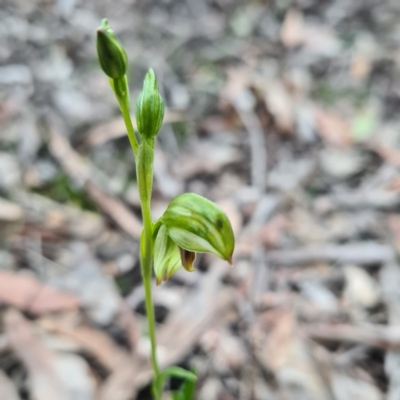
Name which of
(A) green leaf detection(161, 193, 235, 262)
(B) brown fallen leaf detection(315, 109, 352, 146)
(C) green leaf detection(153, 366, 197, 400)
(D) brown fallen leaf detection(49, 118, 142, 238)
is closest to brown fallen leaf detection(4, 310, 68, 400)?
(C) green leaf detection(153, 366, 197, 400)

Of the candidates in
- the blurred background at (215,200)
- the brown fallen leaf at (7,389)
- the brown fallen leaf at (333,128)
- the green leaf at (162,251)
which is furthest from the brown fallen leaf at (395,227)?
the brown fallen leaf at (7,389)

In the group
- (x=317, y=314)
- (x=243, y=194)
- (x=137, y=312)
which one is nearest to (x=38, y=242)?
(x=137, y=312)

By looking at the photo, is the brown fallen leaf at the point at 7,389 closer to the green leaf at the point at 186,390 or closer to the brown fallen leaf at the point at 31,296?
the brown fallen leaf at the point at 31,296

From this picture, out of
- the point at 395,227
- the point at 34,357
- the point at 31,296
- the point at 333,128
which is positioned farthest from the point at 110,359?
the point at 333,128

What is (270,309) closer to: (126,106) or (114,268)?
→ (114,268)

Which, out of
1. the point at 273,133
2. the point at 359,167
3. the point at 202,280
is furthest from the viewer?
the point at 273,133

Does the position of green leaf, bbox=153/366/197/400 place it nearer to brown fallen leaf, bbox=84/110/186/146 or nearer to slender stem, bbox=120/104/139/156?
slender stem, bbox=120/104/139/156
